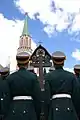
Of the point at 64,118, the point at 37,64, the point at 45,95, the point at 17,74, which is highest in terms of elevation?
the point at 37,64

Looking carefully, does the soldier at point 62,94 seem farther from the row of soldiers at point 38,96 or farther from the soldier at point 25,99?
the soldier at point 25,99

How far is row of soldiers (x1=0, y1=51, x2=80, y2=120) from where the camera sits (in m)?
5.50

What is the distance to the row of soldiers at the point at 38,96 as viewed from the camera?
18.0 ft

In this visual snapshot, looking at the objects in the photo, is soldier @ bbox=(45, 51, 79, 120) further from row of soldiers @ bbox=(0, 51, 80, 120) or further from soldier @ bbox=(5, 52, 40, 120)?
soldier @ bbox=(5, 52, 40, 120)

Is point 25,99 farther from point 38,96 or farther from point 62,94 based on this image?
point 62,94

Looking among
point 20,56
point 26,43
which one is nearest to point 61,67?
point 20,56

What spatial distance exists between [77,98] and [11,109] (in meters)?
1.14

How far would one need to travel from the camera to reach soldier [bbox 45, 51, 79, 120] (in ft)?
18.1

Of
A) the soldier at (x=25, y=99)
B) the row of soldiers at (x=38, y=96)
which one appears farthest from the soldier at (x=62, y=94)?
the soldier at (x=25, y=99)

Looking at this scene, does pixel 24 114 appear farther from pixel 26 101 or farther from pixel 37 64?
pixel 37 64

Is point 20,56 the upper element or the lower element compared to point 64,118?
upper

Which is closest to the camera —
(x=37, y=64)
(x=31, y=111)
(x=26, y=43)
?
(x=31, y=111)

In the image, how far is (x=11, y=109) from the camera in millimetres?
5531

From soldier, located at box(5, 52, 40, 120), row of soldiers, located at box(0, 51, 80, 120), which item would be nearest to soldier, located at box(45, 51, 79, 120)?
row of soldiers, located at box(0, 51, 80, 120)
